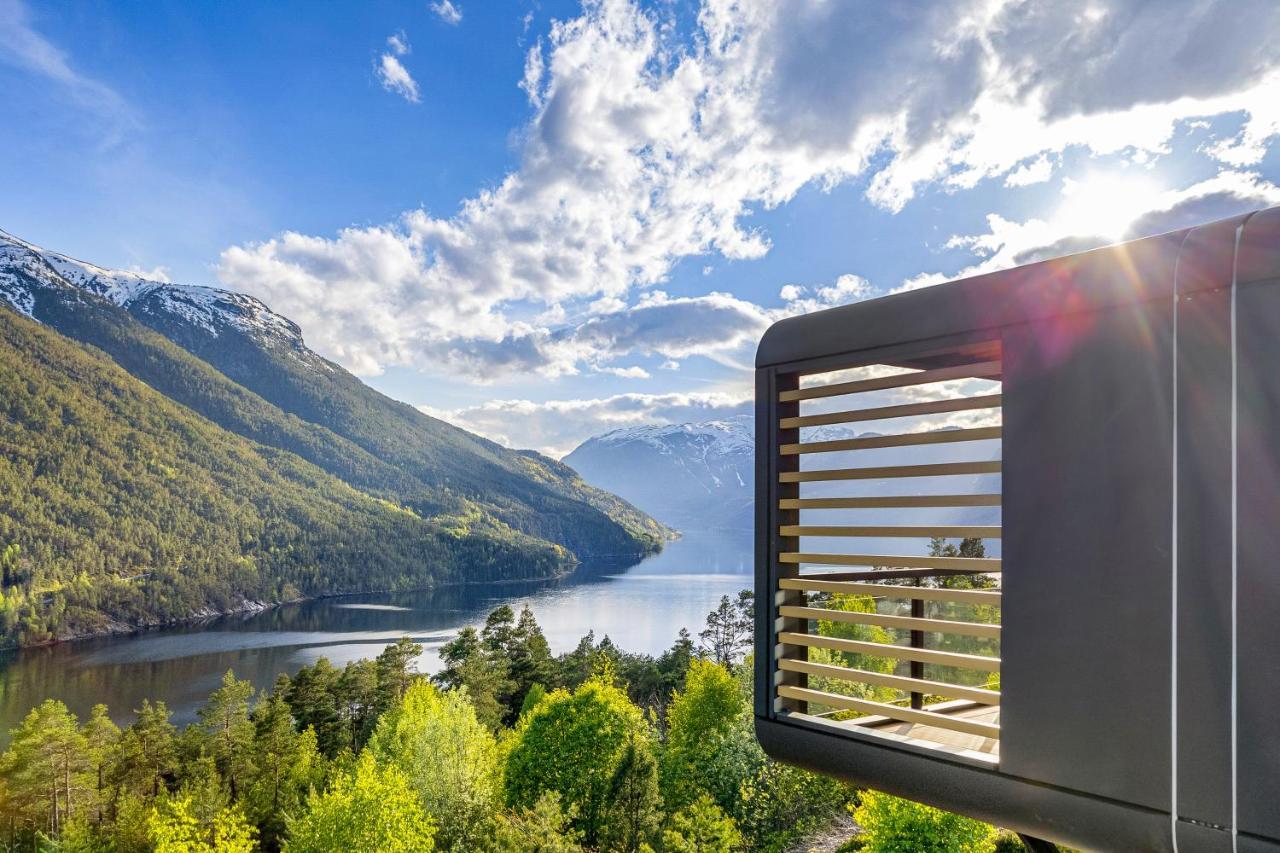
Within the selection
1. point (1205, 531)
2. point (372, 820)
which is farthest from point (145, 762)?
point (1205, 531)

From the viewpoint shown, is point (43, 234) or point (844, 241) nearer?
point (844, 241)

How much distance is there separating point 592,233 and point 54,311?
17078cm

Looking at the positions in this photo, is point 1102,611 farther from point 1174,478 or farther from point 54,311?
point 54,311

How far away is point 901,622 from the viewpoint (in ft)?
8.63

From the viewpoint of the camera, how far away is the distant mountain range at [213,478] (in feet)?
282

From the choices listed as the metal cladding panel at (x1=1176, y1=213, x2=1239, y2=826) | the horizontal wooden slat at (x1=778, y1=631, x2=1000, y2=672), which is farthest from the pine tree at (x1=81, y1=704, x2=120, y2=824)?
the metal cladding panel at (x1=1176, y1=213, x2=1239, y2=826)

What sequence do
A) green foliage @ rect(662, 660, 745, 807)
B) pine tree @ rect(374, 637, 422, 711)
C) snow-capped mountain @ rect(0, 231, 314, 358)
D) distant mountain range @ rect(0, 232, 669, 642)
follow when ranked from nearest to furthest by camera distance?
green foliage @ rect(662, 660, 745, 807) → pine tree @ rect(374, 637, 422, 711) → distant mountain range @ rect(0, 232, 669, 642) → snow-capped mountain @ rect(0, 231, 314, 358)

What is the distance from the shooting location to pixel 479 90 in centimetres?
2458

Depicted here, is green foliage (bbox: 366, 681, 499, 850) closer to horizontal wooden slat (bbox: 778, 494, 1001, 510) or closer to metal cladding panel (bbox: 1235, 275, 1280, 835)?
horizontal wooden slat (bbox: 778, 494, 1001, 510)

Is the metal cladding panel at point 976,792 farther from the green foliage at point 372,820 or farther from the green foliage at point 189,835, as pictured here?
the green foliage at point 189,835

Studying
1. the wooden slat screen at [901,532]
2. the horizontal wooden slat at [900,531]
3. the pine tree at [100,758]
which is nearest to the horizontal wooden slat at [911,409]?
the wooden slat screen at [901,532]

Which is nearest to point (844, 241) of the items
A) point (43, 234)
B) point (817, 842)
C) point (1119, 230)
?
point (817, 842)

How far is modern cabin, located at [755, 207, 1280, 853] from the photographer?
1691 mm

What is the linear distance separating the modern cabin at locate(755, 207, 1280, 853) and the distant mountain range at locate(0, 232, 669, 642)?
83.6 metres
